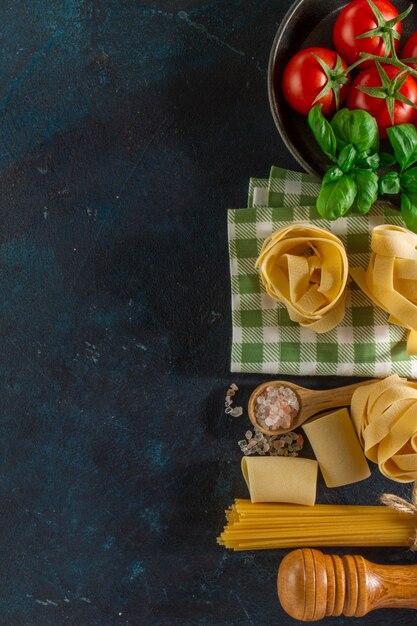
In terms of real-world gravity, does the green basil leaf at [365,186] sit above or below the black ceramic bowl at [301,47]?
below

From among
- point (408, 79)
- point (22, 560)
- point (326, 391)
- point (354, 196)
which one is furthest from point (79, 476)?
point (408, 79)

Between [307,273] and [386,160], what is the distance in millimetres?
269

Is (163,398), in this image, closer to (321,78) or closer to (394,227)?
(394,227)

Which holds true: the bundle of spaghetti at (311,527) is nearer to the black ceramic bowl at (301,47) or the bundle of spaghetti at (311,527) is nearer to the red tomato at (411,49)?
the black ceramic bowl at (301,47)

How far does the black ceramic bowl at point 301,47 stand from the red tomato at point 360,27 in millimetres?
73

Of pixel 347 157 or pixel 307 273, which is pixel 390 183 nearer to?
pixel 347 157

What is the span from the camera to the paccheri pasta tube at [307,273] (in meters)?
1.47

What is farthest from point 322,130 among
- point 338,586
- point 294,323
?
point 338,586

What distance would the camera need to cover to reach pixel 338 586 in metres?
1.47

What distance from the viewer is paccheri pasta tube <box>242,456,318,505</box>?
157cm

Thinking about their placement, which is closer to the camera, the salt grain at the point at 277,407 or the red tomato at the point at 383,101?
the red tomato at the point at 383,101

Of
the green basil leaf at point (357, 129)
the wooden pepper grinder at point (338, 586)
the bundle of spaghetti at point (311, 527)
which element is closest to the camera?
the green basil leaf at point (357, 129)

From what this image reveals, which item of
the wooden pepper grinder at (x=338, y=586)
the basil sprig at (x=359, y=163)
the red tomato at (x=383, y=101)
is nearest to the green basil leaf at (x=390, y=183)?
the basil sprig at (x=359, y=163)

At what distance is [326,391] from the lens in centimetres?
159
